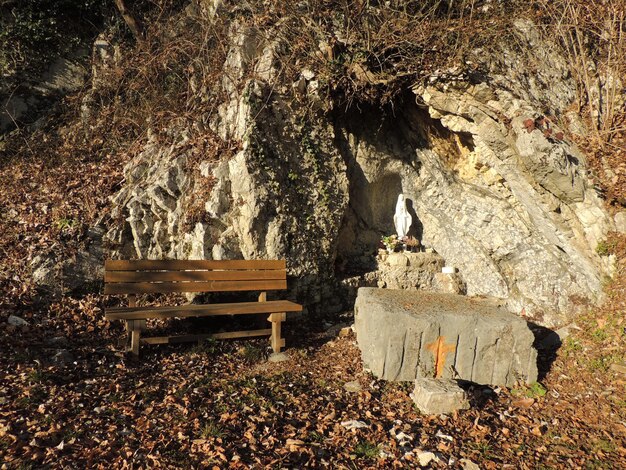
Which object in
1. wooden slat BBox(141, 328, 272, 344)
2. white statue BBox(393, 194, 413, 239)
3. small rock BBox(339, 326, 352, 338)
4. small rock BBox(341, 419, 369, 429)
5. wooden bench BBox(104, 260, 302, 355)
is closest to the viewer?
small rock BBox(341, 419, 369, 429)

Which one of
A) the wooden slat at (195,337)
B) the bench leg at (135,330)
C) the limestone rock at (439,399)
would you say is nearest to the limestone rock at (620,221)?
the limestone rock at (439,399)

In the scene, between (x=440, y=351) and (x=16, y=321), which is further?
(x=16, y=321)

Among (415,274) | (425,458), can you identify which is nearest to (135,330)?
(425,458)

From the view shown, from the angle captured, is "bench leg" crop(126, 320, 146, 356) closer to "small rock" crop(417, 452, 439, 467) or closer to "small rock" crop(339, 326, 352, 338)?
"small rock" crop(339, 326, 352, 338)

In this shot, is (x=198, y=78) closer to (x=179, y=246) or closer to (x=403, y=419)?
(x=179, y=246)

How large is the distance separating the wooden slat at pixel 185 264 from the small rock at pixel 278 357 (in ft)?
4.04

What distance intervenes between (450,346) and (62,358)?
4178 mm

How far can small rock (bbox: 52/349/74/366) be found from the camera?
4215 millimetres

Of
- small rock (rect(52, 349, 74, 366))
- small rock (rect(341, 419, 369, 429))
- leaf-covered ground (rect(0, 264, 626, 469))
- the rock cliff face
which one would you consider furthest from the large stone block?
small rock (rect(52, 349, 74, 366))

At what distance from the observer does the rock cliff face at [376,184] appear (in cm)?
587

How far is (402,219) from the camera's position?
25.7 feet

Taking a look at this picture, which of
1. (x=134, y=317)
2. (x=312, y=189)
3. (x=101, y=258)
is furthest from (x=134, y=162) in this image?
(x=134, y=317)

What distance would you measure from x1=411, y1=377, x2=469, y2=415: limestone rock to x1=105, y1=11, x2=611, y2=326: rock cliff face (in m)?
2.77

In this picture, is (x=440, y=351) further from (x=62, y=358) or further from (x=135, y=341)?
(x=62, y=358)
